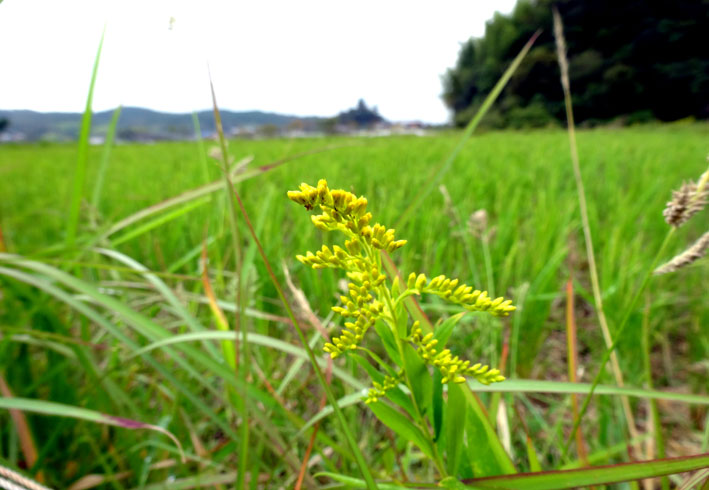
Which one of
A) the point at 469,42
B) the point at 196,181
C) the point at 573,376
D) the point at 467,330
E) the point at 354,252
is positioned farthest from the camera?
the point at 469,42

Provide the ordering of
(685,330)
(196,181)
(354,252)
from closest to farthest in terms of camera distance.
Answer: (354,252), (685,330), (196,181)

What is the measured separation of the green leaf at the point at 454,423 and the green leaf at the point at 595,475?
17 mm

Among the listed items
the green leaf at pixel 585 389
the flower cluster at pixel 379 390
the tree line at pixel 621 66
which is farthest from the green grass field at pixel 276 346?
the tree line at pixel 621 66

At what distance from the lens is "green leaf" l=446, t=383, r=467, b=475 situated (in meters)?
Answer: 0.26

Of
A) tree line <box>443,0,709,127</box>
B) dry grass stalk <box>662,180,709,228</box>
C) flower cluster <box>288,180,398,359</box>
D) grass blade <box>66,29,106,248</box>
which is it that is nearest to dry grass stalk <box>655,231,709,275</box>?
dry grass stalk <box>662,180,709,228</box>

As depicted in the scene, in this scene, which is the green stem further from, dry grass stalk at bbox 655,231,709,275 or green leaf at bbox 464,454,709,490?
dry grass stalk at bbox 655,231,709,275

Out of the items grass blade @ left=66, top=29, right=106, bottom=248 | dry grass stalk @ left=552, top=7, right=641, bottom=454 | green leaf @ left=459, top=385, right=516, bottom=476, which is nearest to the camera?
green leaf @ left=459, top=385, right=516, bottom=476

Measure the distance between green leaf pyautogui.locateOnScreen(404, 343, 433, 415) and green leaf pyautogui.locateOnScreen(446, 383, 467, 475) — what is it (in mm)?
15

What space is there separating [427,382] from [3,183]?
4812mm

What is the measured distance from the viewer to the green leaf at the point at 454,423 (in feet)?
0.86

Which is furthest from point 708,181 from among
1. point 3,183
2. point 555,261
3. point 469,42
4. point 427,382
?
point 469,42

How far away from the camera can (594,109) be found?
2177 centimetres

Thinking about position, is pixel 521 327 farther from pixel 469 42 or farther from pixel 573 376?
pixel 469 42

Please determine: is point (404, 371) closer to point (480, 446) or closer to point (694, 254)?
point (480, 446)
